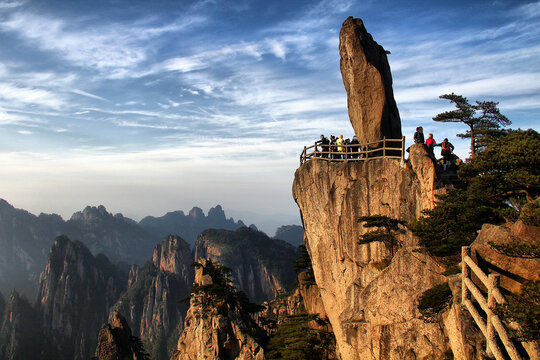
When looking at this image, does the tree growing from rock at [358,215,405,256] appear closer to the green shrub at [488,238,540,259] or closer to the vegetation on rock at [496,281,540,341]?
the green shrub at [488,238,540,259]

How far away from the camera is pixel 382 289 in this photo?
75.6 ft

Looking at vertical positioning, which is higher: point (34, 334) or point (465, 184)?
point (465, 184)

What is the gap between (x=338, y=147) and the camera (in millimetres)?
33406

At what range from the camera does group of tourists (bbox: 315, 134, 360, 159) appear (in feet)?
104

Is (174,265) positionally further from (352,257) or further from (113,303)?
(352,257)

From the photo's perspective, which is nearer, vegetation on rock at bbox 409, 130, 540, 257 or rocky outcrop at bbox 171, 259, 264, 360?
vegetation on rock at bbox 409, 130, 540, 257

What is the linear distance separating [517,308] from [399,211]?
15504mm

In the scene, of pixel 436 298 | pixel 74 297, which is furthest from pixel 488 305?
pixel 74 297

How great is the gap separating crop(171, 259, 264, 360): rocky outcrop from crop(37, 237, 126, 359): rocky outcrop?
119913mm

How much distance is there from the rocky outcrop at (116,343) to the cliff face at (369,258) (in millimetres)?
46460

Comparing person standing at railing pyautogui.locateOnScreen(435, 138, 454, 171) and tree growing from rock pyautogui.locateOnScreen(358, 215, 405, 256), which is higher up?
person standing at railing pyautogui.locateOnScreen(435, 138, 454, 171)

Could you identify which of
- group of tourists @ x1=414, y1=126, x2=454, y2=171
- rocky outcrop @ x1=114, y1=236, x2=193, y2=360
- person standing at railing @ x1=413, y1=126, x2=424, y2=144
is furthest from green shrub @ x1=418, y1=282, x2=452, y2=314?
rocky outcrop @ x1=114, y1=236, x2=193, y2=360

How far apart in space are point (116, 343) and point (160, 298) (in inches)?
3597

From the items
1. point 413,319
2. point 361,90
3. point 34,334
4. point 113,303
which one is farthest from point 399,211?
point 113,303
